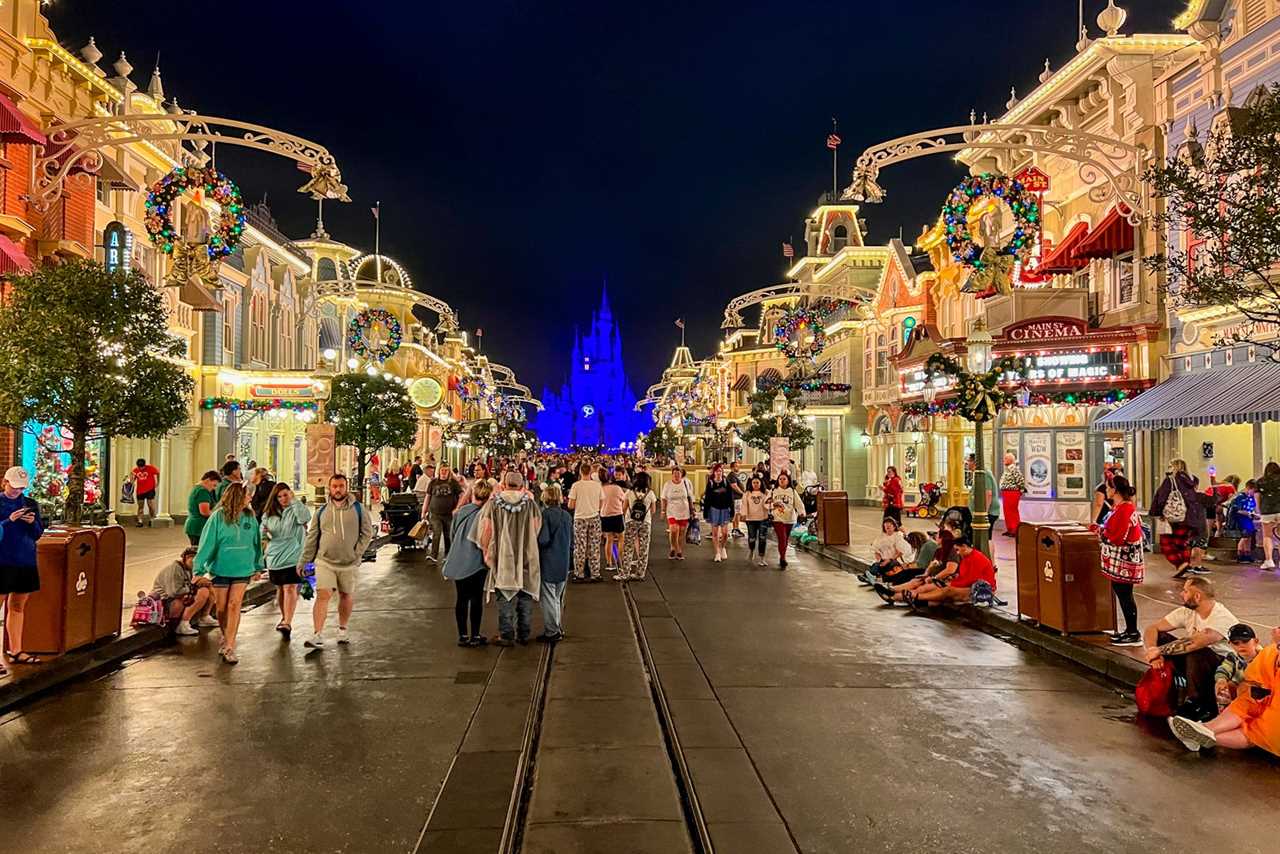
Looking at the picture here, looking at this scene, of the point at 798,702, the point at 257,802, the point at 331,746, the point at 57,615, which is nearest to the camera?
the point at 257,802

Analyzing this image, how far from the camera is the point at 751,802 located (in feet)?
16.9

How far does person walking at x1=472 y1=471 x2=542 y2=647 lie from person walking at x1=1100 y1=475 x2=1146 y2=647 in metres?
5.45

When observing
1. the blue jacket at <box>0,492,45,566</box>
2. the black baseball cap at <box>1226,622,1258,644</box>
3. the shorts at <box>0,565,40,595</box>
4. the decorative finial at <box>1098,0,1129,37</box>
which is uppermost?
the decorative finial at <box>1098,0,1129,37</box>

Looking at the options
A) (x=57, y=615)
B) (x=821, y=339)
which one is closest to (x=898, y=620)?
(x=57, y=615)

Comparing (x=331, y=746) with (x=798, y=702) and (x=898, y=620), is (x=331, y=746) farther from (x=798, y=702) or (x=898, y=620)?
(x=898, y=620)

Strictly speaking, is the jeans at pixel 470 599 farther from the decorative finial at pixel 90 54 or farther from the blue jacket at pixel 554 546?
the decorative finial at pixel 90 54

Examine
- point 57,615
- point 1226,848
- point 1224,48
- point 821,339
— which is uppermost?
point 1224,48

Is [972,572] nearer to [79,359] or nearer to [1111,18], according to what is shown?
[79,359]

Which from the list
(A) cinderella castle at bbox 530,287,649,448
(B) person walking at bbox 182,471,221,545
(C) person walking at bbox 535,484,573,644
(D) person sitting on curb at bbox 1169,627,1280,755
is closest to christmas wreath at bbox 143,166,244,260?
(B) person walking at bbox 182,471,221,545

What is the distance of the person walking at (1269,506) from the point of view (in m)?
15.3

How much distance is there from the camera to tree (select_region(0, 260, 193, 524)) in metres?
11.3

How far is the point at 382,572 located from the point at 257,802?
11.2 meters

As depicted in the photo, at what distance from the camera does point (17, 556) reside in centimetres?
756

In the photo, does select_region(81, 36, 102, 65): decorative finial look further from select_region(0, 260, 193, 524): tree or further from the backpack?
the backpack
